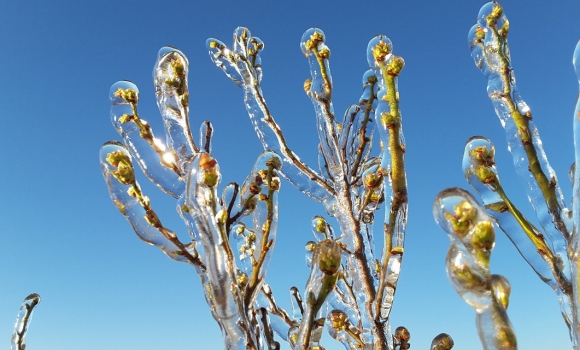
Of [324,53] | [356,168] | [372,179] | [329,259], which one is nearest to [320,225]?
[356,168]

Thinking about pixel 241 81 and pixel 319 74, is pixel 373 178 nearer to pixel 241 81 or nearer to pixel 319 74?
pixel 319 74

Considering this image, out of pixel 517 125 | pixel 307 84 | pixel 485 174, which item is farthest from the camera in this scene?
pixel 307 84

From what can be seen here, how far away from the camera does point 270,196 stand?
1.52m

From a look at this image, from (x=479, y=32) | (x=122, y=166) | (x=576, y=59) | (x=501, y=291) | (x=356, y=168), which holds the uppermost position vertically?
(x=479, y=32)

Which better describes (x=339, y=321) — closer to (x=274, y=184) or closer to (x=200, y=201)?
(x=274, y=184)

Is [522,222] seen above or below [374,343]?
above

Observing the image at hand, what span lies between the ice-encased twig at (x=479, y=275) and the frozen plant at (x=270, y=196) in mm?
318

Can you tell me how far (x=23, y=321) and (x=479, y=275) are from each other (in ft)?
4.40

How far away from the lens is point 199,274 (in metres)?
1.28

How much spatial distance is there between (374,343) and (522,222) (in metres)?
0.50

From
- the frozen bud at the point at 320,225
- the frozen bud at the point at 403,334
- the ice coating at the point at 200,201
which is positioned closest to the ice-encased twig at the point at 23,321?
the ice coating at the point at 200,201

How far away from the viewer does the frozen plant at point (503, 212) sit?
79 cm

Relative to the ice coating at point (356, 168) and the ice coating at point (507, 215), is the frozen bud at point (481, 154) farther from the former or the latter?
the ice coating at point (356, 168)

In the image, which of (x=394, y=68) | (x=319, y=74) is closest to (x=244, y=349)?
(x=394, y=68)
